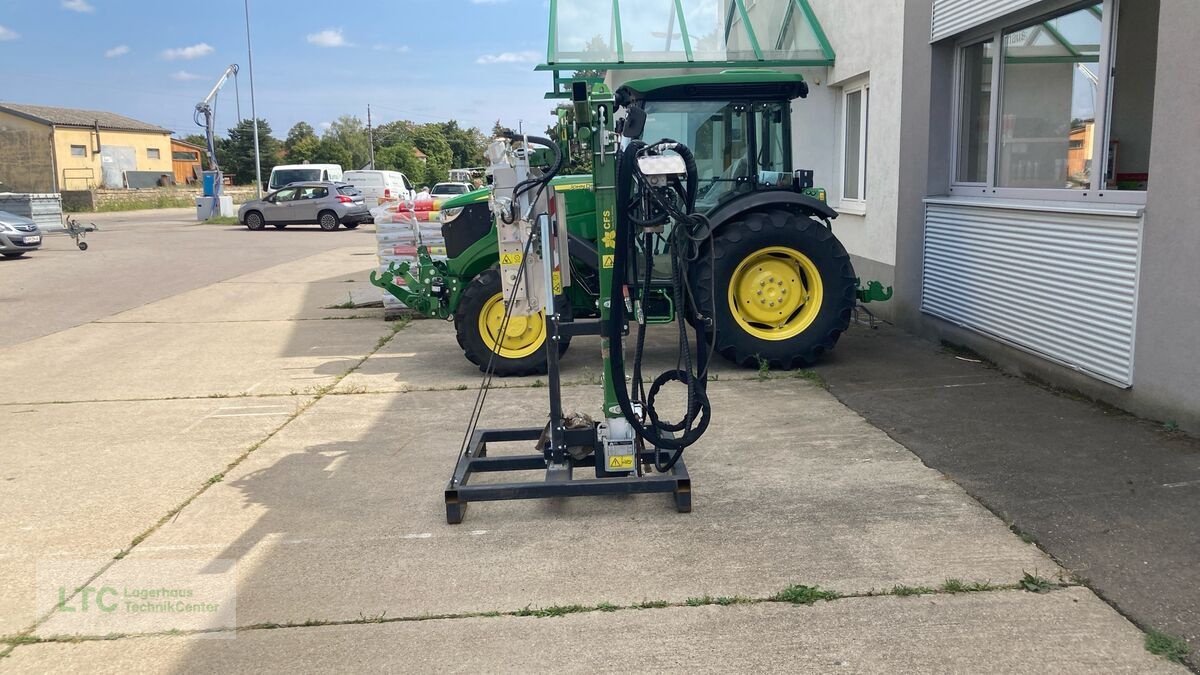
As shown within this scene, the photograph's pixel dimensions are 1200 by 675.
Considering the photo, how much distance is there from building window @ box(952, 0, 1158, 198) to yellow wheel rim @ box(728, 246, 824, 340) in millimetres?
1813

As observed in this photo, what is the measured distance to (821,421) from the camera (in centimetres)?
603

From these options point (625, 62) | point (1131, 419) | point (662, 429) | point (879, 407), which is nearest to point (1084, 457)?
point (1131, 419)

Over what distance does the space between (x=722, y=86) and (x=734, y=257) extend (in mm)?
1472

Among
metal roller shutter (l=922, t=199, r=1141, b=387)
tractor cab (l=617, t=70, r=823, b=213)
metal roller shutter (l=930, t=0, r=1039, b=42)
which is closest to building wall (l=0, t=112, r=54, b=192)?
tractor cab (l=617, t=70, r=823, b=213)

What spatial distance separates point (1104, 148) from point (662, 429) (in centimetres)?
393

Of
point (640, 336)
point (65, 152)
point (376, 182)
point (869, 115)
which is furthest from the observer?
point (65, 152)

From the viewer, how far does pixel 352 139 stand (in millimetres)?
78375

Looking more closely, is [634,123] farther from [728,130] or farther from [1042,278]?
[1042,278]

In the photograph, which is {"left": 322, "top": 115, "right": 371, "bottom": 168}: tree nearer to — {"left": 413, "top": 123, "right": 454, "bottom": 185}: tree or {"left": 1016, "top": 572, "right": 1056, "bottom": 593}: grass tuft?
{"left": 413, "top": 123, "right": 454, "bottom": 185}: tree

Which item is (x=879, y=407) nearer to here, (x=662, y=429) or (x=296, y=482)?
(x=662, y=429)

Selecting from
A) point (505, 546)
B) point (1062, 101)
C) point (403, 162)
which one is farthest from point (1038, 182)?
point (403, 162)

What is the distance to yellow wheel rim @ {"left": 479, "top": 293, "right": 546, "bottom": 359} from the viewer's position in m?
7.57

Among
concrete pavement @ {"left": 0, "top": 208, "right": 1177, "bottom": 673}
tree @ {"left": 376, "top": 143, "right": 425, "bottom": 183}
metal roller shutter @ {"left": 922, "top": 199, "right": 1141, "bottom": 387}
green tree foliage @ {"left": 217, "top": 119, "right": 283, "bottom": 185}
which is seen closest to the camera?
concrete pavement @ {"left": 0, "top": 208, "right": 1177, "bottom": 673}

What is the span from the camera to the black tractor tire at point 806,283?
727 cm
